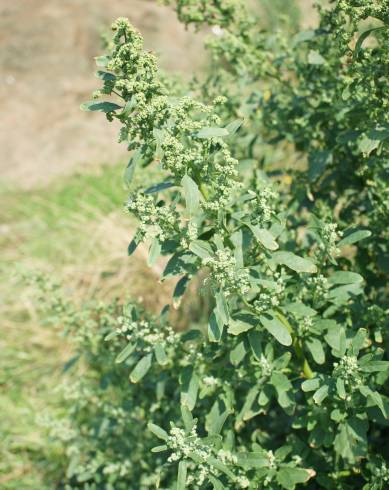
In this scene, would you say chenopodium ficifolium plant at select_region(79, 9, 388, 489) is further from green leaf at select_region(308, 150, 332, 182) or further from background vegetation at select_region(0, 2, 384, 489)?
background vegetation at select_region(0, 2, 384, 489)

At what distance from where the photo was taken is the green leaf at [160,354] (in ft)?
5.90

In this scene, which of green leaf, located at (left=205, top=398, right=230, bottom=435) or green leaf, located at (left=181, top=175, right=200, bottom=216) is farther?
green leaf, located at (left=205, top=398, right=230, bottom=435)

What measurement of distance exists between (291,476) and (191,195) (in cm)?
96

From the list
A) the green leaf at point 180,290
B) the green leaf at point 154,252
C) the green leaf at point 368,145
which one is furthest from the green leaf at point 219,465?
the green leaf at point 368,145

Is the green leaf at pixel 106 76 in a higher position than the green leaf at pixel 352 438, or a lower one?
higher

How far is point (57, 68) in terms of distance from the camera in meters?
8.62

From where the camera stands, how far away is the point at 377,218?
6.94 feet

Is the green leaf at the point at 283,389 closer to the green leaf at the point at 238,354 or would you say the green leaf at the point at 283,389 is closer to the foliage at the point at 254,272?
the foliage at the point at 254,272

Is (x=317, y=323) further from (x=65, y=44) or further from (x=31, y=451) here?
(x=65, y=44)

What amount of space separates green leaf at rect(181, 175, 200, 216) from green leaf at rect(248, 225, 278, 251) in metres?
0.18

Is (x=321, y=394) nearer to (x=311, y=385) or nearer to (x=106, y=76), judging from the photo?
(x=311, y=385)

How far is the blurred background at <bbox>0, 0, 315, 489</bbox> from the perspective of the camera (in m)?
4.10

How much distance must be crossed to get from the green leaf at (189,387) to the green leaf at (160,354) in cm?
12

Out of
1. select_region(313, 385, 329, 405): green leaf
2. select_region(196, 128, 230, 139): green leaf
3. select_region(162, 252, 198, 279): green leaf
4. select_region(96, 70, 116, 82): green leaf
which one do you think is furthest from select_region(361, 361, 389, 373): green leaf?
select_region(96, 70, 116, 82): green leaf
